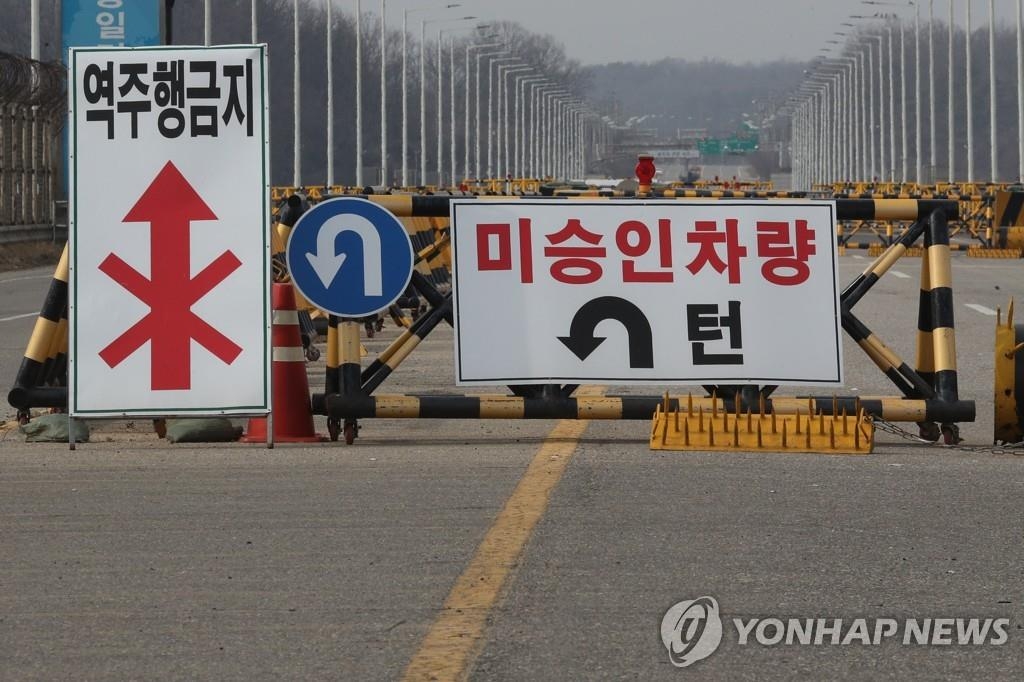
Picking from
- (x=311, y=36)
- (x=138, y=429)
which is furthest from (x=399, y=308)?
(x=311, y=36)

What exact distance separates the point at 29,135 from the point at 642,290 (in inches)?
1525

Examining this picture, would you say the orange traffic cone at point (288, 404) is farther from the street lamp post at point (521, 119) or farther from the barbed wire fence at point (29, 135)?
the street lamp post at point (521, 119)

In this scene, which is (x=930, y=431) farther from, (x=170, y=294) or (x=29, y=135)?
(x=29, y=135)

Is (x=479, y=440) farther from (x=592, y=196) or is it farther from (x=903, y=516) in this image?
(x=903, y=516)

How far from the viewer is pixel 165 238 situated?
31.4 feet

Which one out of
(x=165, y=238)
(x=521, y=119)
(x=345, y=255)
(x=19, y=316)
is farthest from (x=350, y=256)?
(x=521, y=119)

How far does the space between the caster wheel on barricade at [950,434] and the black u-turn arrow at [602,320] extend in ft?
4.85

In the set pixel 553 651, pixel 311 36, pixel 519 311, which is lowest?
pixel 553 651

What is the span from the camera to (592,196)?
34.4ft

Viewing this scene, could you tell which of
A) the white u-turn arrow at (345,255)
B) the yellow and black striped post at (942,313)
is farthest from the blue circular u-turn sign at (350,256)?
the yellow and black striped post at (942,313)

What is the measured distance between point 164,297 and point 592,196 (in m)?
2.23

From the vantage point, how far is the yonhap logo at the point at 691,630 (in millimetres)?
5414

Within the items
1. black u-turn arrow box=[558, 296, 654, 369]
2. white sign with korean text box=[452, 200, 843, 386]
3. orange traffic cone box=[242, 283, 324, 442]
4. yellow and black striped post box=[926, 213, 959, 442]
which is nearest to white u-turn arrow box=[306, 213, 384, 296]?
white sign with korean text box=[452, 200, 843, 386]

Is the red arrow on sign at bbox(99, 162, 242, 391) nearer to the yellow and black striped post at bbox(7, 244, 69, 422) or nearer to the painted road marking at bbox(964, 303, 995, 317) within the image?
the yellow and black striped post at bbox(7, 244, 69, 422)
